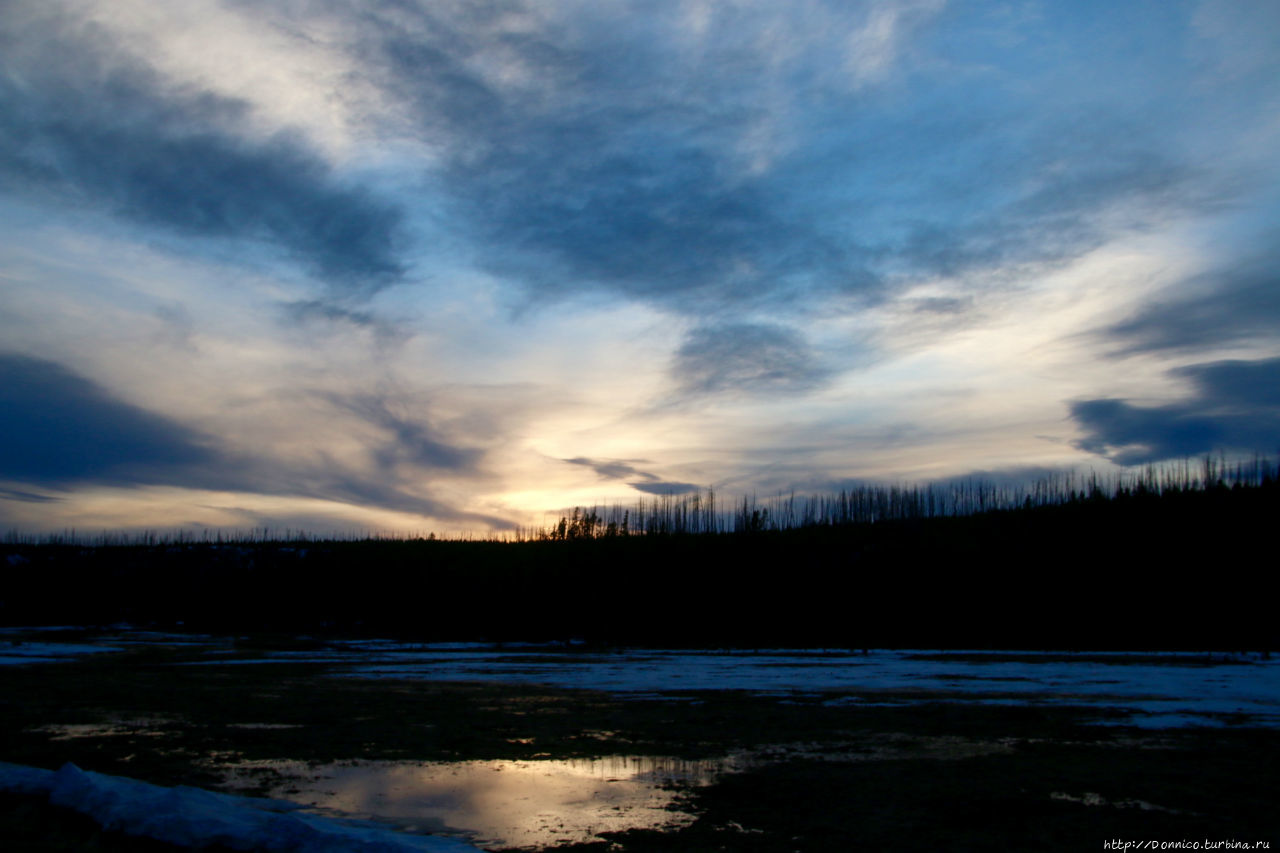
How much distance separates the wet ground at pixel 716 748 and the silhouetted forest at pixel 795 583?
8.04 meters

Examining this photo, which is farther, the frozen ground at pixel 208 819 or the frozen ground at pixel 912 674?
the frozen ground at pixel 912 674

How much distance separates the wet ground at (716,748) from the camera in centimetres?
403

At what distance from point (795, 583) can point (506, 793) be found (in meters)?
20.0

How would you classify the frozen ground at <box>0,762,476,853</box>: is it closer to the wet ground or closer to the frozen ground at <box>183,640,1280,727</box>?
the wet ground

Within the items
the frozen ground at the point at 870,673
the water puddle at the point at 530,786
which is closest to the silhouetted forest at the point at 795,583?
the frozen ground at the point at 870,673

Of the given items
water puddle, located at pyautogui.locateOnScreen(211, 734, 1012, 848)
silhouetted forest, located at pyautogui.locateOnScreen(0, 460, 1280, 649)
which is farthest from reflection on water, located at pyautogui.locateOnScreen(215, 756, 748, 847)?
silhouetted forest, located at pyautogui.locateOnScreen(0, 460, 1280, 649)

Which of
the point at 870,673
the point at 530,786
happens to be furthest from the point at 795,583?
the point at 530,786

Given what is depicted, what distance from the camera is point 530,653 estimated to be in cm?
1634

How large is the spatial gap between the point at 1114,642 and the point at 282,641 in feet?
57.0

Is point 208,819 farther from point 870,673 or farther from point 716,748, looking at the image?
point 870,673

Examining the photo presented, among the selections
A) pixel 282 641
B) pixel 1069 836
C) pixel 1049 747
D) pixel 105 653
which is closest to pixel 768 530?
pixel 282 641

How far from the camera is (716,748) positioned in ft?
19.4

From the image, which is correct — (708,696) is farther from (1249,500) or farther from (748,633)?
(1249,500)

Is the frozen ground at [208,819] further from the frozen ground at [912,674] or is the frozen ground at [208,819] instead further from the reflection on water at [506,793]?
the frozen ground at [912,674]
